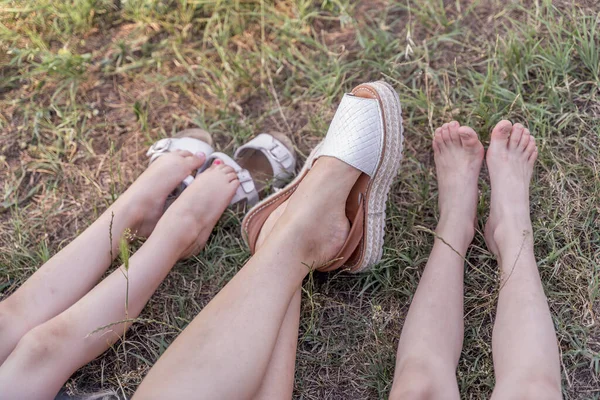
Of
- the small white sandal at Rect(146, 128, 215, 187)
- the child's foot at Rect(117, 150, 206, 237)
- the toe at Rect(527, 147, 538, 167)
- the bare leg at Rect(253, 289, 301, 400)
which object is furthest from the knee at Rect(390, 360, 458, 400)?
the small white sandal at Rect(146, 128, 215, 187)

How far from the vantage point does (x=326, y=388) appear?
6.63 feet

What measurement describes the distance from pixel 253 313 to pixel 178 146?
1095 millimetres

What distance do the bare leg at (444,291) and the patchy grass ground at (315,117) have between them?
110mm

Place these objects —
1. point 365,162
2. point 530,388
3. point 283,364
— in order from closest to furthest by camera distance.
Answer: point 530,388 → point 283,364 → point 365,162

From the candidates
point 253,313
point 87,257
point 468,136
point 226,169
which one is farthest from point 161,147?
point 468,136

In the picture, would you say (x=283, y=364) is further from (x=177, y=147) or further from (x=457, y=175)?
(x=177, y=147)

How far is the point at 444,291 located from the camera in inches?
75.9

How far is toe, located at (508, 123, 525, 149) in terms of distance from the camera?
2189 millimetres

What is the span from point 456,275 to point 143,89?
1677mm

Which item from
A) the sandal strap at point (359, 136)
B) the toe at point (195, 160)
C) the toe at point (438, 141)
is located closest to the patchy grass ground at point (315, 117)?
the toe at point (438, 141)

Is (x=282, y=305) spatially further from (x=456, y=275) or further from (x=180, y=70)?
(x=180, y=70)

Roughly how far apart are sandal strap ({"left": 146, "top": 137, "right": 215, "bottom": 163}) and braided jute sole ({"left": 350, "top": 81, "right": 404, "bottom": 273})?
770 millimetres

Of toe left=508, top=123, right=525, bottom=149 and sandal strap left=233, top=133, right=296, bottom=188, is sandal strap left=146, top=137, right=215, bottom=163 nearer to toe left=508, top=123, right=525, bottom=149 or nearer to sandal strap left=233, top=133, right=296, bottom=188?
sandal strap left=233, top=133, right=296, bottom=188

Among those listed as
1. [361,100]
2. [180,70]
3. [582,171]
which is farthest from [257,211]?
[582,171]
